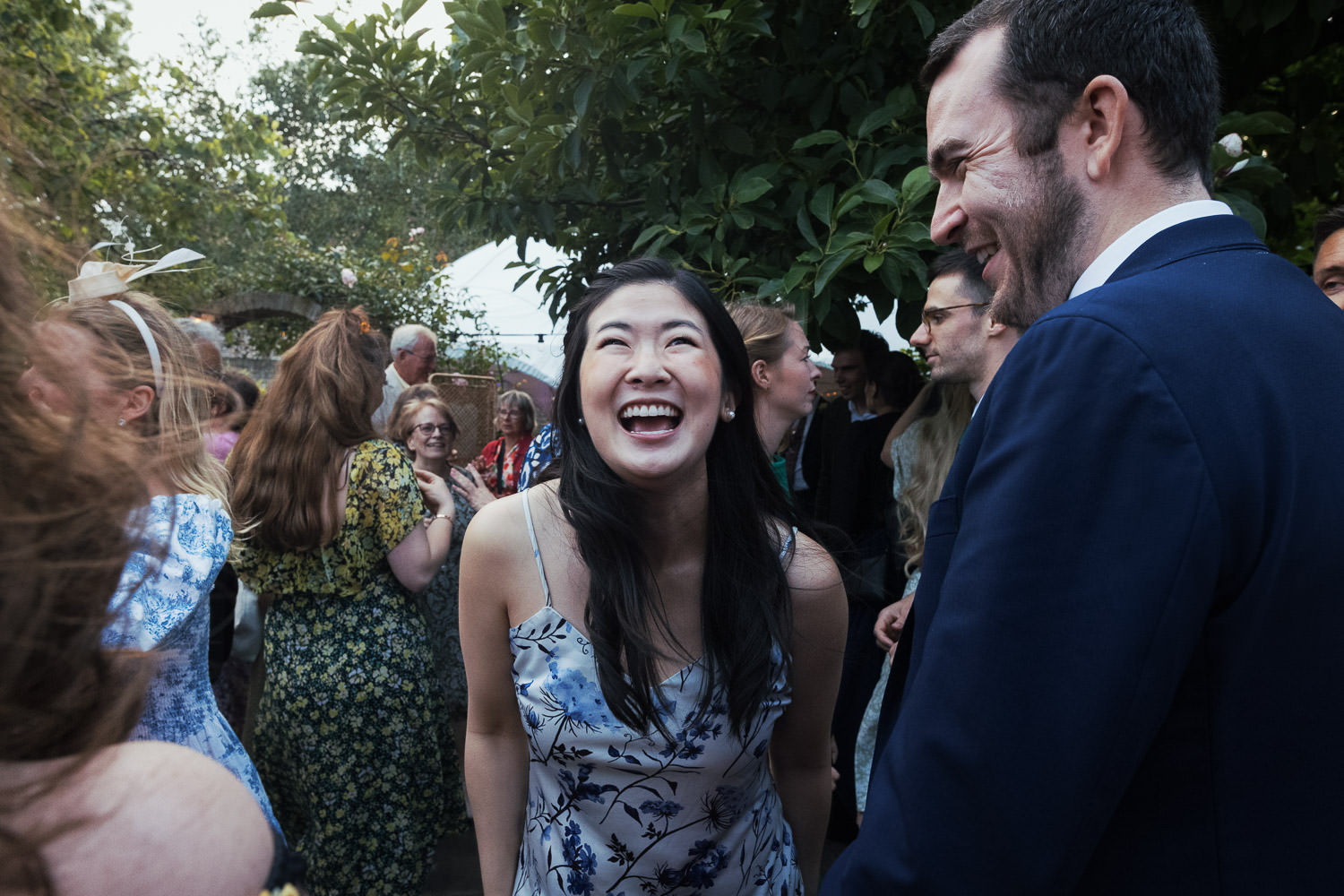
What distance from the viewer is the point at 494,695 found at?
185 cm

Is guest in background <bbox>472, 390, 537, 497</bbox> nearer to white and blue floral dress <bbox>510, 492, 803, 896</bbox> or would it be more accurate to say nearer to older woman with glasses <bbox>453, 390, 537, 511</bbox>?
older woman with glasses <bbox>453, 390, 537, 511</bbox>

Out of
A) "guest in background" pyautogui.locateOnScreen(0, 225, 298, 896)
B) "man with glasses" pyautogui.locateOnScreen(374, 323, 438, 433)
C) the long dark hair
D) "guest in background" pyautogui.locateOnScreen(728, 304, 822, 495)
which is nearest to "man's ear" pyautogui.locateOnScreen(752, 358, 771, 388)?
"guest in background" pyautogui.locateOnScreen(728, 304, 822, 495)

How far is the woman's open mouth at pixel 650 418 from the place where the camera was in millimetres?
1853

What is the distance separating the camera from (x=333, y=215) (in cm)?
2803

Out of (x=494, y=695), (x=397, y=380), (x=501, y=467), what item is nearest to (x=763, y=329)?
(x=494, y=695)

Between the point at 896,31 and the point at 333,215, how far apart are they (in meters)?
28.2

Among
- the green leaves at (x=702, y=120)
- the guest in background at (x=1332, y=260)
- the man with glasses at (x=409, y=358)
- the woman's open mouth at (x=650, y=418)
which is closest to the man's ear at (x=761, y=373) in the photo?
the green leaves at (x=702, y=120)

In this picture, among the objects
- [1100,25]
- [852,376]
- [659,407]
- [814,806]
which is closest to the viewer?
[1100,25]

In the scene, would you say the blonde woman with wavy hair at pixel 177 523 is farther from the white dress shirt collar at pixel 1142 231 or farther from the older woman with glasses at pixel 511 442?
the older woman with glasses at pixel 511 442

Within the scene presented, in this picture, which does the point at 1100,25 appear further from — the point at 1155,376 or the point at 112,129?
the point at 112,129

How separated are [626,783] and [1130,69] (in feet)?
4.68

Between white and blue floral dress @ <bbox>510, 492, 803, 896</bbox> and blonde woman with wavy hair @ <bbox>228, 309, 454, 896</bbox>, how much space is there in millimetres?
1537

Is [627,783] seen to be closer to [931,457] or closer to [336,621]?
[336,621]

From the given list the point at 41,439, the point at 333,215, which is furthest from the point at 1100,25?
the point at 333,215
